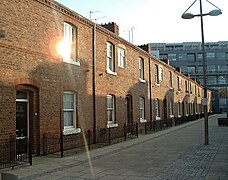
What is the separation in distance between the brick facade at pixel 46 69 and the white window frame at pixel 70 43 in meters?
0.21

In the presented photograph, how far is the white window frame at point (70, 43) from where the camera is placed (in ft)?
52.6

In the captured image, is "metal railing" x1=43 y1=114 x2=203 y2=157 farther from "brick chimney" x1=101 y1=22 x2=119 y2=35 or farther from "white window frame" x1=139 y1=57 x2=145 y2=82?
"brick chimney" x1=101 y1=22 x2=119 y2=35

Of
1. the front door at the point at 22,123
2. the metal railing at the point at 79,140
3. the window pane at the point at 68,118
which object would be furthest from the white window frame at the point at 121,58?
the front door at the point at 22,123

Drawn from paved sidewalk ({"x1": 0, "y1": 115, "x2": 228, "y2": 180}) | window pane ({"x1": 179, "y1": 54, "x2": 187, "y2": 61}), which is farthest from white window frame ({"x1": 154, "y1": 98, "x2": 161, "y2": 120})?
window pane ({"x1": 179, "y1": 54, "x2": 187, "y2": 61})

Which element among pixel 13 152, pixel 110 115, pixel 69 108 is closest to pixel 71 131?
pixel 69 108

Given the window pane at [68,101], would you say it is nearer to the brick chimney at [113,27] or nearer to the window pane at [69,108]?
the window pane at [69,108]

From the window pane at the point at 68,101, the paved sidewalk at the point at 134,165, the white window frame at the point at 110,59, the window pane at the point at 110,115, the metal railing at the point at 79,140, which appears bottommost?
the paved sidewalk at the point at 134,165

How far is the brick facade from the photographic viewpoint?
1205cm

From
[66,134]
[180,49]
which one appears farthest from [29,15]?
[180,49]

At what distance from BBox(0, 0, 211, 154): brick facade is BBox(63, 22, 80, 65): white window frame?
21 centimetres

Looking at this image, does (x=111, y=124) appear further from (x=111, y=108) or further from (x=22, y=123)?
(x=22, y=123)

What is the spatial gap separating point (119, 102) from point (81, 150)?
738 cm

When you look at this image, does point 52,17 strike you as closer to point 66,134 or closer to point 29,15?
point 29,15

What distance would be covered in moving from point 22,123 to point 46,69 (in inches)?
102
